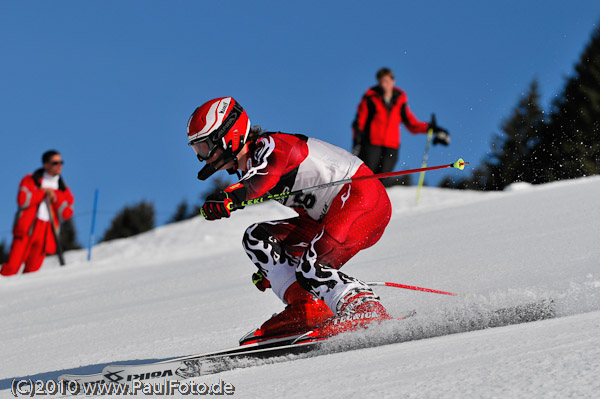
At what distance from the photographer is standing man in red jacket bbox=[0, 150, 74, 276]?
1009 centimetres

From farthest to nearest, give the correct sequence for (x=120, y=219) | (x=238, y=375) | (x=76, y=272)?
(x=120, y=219)
(x=76, y=272)
(x=238, y=375)

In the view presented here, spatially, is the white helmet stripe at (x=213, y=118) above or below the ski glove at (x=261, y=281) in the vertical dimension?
above

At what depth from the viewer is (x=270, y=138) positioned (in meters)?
3.55

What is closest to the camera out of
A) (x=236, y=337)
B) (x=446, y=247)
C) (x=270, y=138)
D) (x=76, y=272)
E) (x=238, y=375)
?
(x=238, y=375)

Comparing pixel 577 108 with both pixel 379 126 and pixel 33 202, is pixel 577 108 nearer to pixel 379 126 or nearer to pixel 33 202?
pixel 379 126

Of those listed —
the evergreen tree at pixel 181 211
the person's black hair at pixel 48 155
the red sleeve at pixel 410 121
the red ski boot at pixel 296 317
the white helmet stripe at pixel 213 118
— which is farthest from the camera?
the evergreen tree at pixel 181 211

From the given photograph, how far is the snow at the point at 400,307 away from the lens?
2.25m

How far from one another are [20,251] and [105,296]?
370 centimetres

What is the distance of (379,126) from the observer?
29.2 ft

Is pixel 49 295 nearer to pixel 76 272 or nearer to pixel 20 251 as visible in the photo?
pixel 76 272

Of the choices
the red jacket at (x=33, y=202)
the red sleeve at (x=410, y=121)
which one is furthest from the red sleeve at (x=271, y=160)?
the red jacket at (x=33, y=202)

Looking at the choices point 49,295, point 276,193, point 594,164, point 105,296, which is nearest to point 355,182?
point 276,193

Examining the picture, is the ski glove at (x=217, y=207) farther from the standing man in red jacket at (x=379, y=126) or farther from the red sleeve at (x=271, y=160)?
the standing man in red jacket at (x=379, y=126)

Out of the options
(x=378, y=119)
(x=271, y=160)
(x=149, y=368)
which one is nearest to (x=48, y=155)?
(x=378, y=119)
